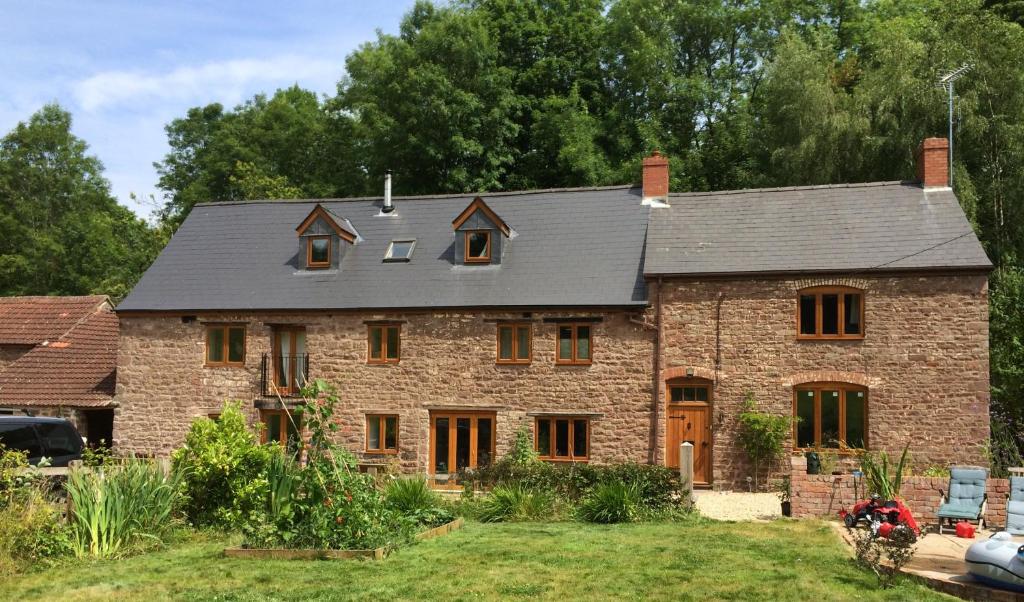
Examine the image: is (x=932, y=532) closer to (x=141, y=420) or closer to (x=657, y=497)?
(x=657, y=497)

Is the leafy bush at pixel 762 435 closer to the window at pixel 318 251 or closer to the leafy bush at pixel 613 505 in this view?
the leafy bush at pixel 613 505

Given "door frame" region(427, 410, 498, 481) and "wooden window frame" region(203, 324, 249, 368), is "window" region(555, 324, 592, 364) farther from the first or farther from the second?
"wooden window frame" region(203, 324, 249, 368)

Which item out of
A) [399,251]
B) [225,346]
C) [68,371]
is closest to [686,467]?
[399,251]

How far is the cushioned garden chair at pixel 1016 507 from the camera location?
534 inches

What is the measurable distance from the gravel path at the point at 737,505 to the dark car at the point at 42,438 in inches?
466

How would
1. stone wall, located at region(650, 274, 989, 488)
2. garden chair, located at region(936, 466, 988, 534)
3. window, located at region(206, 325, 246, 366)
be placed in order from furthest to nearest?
window, located at region(206, 325, 246, 366)
stone wall, located at region(650, 274, 989, 488)
garden chair, located at region(936, 466, 988, 534)

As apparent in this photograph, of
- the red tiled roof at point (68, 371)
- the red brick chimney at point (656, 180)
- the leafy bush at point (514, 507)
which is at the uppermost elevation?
the red brick chimney at point (656, 180)

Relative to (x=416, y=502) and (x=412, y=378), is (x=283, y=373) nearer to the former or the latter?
(x=412, y=378)

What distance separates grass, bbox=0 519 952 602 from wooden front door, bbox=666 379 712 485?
7947mm

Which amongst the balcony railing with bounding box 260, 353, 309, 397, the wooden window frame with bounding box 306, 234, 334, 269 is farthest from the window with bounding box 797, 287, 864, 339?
the balcony railing with bounding box 260, 353, 309, 397

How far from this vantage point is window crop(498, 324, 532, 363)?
23.1 metres

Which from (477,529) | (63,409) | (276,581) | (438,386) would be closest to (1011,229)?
(438,386)

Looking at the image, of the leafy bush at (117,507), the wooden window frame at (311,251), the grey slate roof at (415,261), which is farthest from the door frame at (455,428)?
the leafy bush at (117,507)

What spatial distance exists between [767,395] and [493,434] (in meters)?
6.75
